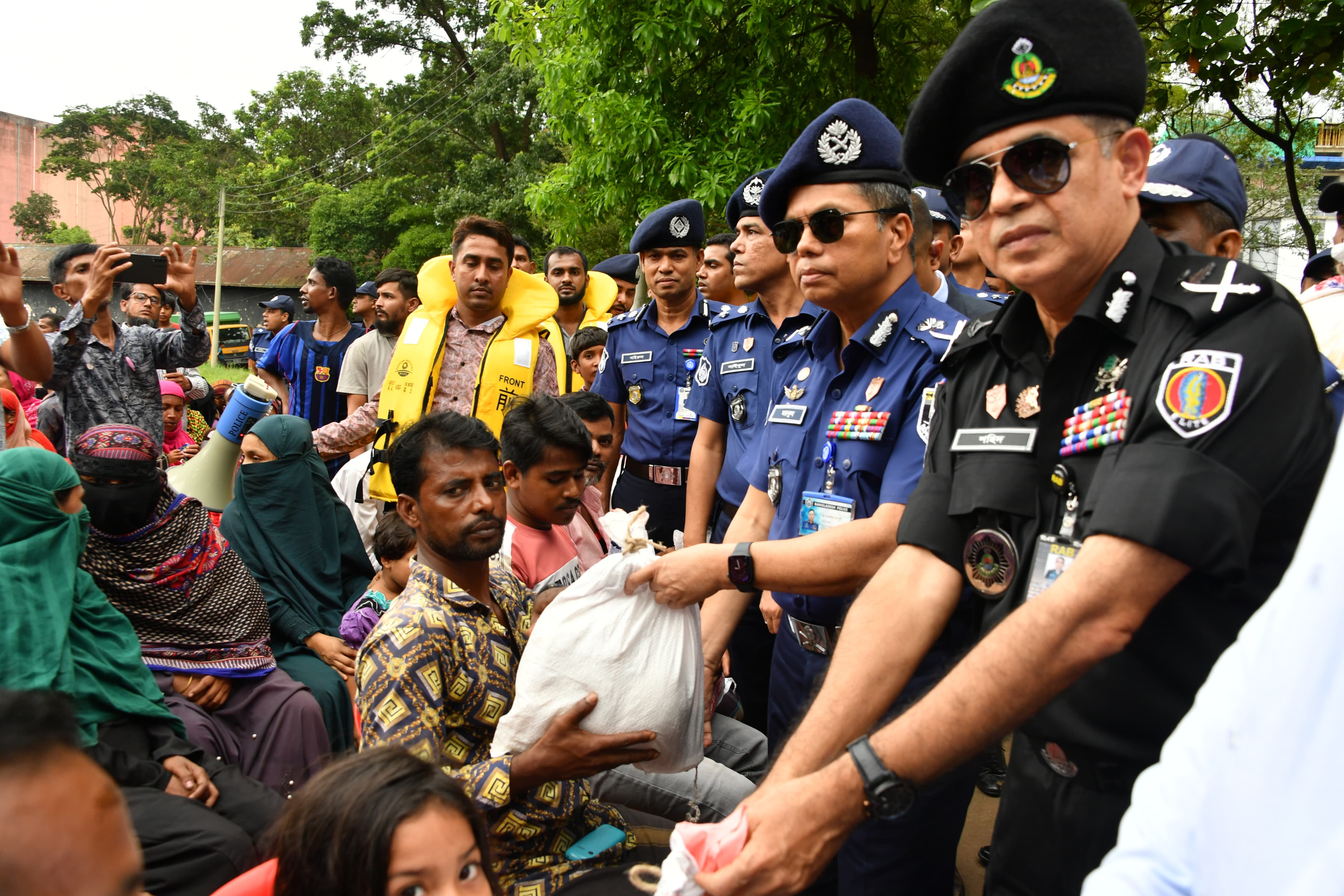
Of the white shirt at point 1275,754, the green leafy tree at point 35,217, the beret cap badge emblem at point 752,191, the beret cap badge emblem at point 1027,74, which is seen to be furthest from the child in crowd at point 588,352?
the green leafy tree at point 35,217

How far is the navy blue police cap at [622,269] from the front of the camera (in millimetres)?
7840

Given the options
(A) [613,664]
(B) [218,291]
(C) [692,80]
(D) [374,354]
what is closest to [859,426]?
(A) [613,664]

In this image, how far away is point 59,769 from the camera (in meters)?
1.21

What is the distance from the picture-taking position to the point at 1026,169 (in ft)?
4.90

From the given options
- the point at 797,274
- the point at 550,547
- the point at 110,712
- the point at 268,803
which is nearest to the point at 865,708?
the point at 797,274

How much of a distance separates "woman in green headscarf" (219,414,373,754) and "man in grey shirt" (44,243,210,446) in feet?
3.91

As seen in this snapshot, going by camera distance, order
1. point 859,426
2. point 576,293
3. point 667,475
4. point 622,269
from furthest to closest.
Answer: point 622,269
point 576,293
point 667,475
point 859,426

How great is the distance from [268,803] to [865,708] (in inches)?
89.9

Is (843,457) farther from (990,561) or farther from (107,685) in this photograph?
(107,685)

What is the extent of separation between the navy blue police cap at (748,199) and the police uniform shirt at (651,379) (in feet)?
3.04

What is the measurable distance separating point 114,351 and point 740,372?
3829 mm

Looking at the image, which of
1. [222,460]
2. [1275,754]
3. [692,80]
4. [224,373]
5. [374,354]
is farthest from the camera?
[224,373]

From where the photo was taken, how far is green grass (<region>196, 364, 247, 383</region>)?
20672mm

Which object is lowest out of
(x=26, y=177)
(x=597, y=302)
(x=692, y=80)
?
(x=597, y=302)
